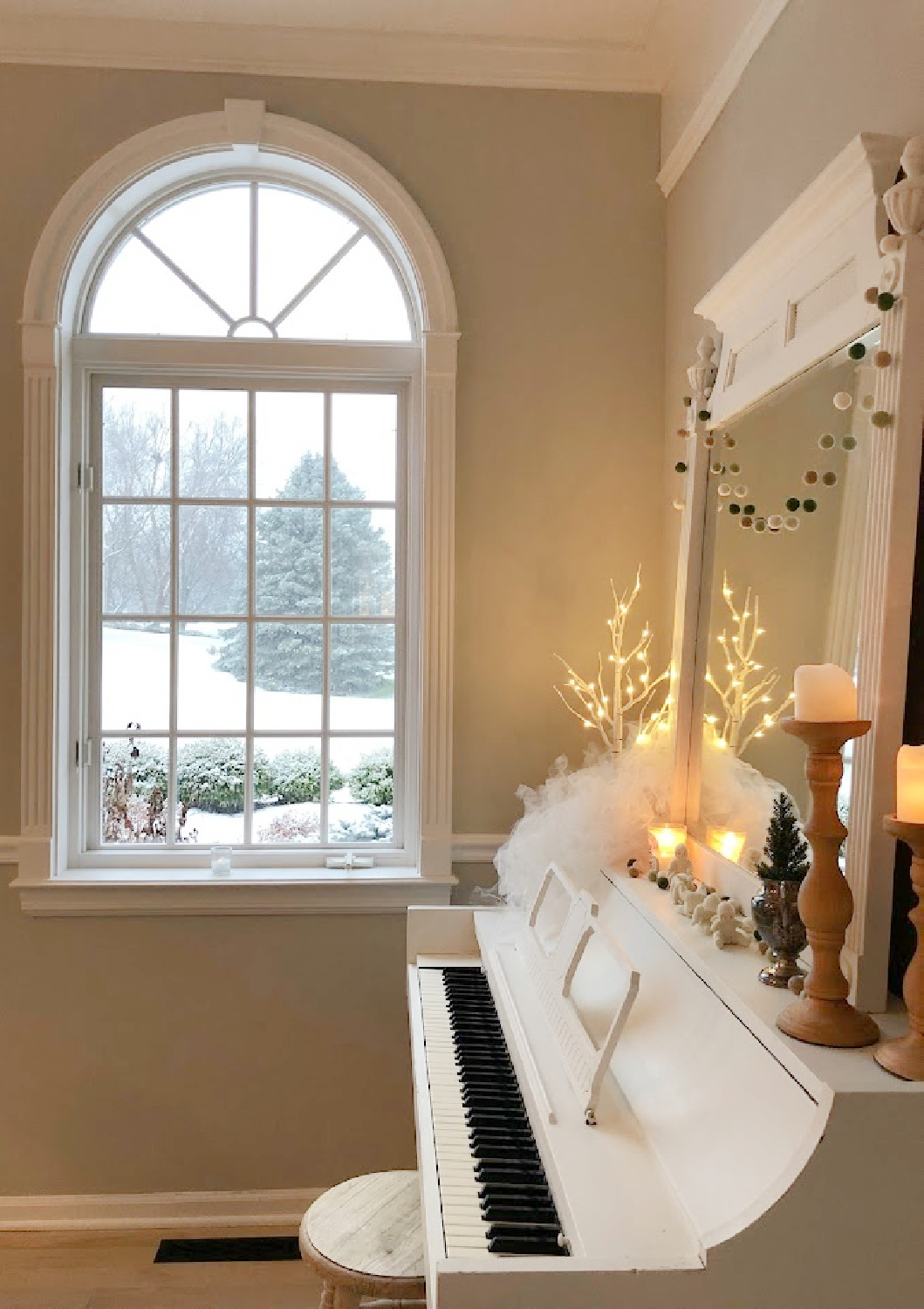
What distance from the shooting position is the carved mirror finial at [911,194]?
1.44m

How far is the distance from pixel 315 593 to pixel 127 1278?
1.83 meters

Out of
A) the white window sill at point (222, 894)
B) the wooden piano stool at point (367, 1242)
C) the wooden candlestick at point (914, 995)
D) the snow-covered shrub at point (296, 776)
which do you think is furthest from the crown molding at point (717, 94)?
the wooden piano stool at point (367, 1242)

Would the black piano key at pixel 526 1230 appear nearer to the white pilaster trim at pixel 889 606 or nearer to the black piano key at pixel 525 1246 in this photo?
the black piano key at pixel 525 1246

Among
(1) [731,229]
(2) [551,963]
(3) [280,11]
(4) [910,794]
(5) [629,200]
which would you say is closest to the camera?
(4) [910,794]

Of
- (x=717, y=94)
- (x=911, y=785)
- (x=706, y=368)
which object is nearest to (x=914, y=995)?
(x=911, y=785)

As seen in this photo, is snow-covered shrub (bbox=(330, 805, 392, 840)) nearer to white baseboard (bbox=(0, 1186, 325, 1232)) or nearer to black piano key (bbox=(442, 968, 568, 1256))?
black piano key (bbox=(442, 968, 568, 1256))

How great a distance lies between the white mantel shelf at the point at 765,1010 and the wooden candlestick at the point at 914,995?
0.01m

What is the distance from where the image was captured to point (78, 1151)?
9.93 ft

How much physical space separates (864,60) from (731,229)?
73cm

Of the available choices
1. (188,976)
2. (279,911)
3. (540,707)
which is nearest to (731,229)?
(540,707)

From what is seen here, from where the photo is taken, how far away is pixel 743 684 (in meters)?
2.11

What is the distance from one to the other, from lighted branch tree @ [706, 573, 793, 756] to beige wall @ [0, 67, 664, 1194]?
920mm

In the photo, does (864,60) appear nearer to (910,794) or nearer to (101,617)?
(910,794)

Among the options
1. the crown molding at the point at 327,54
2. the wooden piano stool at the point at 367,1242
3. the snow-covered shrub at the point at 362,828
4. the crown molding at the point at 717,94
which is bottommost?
the wooden piano stool at the point at 367,1242
